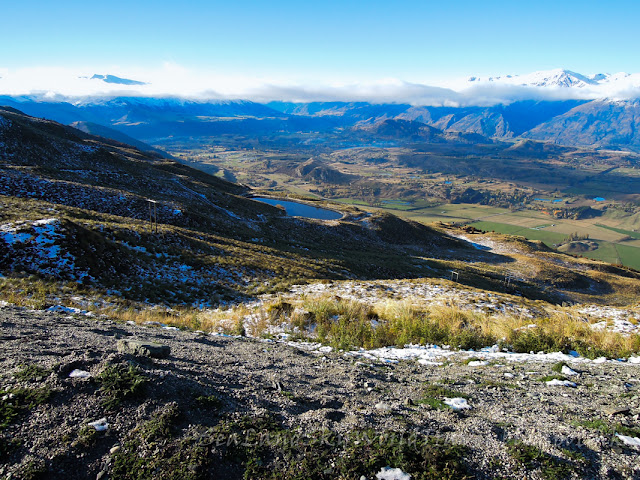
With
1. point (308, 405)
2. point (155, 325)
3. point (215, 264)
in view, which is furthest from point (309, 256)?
point (308, 405)

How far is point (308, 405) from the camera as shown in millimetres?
4926

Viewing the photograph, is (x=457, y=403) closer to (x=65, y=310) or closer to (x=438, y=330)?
(x=438, y=330)

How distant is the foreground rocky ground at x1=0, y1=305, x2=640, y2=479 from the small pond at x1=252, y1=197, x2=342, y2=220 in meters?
56.1

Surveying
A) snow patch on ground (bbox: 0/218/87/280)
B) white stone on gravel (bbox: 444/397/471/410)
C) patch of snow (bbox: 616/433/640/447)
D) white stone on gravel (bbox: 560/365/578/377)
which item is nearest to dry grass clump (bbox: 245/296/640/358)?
white stone on gravel (bbox: 560/365/578/377)

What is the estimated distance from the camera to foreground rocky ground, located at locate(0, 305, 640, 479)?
3424mm

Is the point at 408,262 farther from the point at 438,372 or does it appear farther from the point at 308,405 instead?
the point at 308,405

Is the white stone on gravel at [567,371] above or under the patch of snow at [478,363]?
above

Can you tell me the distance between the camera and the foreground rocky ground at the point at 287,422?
342 centimetres

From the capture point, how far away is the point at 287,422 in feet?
13.8

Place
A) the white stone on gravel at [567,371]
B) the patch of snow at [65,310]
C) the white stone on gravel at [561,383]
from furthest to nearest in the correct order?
the patch of snow at [65,310]
the white stone on gravel at [567,371]
the white stone on gravel at [561,383]

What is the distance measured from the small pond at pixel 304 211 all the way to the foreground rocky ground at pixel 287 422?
56125mm

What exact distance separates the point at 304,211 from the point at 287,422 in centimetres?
6242

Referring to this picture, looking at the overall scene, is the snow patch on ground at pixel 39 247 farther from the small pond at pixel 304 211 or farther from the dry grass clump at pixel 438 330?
the small pond at pixel 304 211

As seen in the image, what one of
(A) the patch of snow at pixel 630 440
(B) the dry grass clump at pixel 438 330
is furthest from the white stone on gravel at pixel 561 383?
(B) the dry grass clump at pixel 438 330
